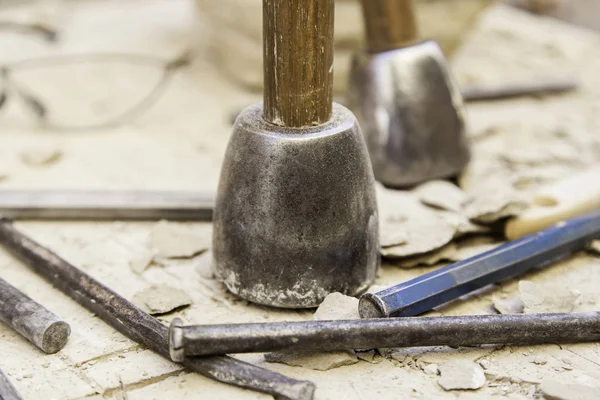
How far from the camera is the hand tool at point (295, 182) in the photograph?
1087 millimetres

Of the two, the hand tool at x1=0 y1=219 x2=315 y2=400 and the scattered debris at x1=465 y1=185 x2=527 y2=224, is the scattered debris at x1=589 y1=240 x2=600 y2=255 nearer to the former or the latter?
the scattered debris at x1=465 y1=185 x2=527 y2=224

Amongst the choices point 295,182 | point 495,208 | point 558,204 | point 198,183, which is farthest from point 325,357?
point 198,183

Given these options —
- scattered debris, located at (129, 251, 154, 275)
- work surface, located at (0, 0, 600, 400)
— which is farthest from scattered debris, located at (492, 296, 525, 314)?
scattered debris, located at (129, 251, 154, 275)

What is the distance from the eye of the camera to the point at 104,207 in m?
1.45

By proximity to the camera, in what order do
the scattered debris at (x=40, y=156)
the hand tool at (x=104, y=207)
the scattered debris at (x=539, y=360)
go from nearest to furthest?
the scattered debris at (x=539, y=360) < the hand tool at (x=104, y=207) < the scattered debris at (x=40, y=156)

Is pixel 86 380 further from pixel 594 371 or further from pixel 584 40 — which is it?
pixel 584 40

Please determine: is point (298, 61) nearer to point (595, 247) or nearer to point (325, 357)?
point (325, 357)

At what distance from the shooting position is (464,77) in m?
2.35

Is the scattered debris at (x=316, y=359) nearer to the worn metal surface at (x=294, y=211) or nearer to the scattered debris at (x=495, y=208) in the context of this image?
the worn metal surface at (x=294, y=211)

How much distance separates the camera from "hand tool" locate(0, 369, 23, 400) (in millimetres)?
925

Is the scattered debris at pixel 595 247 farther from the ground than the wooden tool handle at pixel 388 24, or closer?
closer

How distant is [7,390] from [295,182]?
47 centimetres

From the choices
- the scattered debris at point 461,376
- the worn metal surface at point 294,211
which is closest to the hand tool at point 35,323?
the worn metal surface at point 294,211

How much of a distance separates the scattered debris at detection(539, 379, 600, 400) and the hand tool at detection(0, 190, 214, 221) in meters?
0.72
